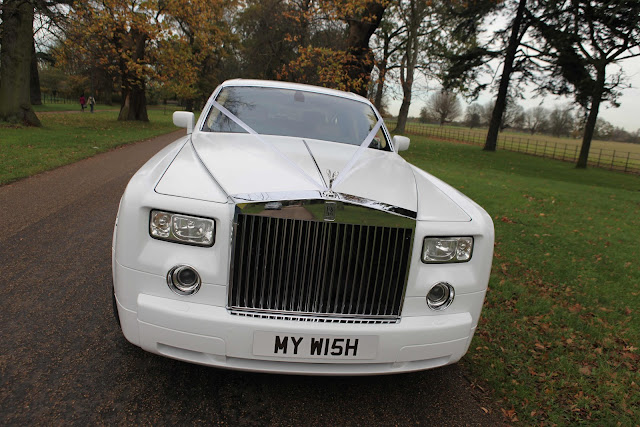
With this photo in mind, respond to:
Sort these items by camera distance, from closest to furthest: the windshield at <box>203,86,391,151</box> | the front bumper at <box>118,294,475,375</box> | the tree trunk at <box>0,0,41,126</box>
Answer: the front bumper at <box>118,294,475,375</box> → the windshield at <box>203,86,391,151</box> → the tree trunk at <box>0,0,41,126</box>

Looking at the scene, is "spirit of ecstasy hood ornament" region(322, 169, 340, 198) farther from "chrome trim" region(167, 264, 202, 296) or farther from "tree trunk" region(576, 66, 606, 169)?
"tree trunk" region(576, 66, 606, 169)

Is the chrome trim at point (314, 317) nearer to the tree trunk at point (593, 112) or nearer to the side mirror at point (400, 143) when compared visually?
the side mirror at point (400, 143)

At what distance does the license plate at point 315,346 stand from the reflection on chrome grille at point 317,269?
109 millimetres

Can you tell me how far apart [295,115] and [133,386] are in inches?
96.0

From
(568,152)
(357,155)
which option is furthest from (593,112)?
(357,155)

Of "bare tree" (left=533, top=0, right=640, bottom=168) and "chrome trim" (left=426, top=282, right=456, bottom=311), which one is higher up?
"bare tree" (left=533, top=0, right=640, bottom=168)

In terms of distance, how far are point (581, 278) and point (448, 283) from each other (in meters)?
3.91

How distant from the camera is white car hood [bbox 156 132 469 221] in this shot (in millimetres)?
2197

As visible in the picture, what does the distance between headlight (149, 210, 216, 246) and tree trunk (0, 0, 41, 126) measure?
18.1 metres

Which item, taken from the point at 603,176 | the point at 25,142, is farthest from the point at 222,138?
the point at 603,176

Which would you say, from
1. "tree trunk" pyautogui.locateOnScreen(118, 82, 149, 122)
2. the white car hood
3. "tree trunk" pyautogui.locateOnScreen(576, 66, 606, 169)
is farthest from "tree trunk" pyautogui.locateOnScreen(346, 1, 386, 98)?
"tree trunk" pyautogui.locateOnScreen(118, 82, 149, 122)

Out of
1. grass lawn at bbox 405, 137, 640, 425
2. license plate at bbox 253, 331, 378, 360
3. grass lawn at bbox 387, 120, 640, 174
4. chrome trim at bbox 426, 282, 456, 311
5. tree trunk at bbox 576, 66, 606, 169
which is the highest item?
tree trunk at bbox 576, 66, 606, 169

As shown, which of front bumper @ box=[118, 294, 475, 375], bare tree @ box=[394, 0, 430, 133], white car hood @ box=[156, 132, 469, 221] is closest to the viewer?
front bumper @ box=[118, 294, 475, 375]

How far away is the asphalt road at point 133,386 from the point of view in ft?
7.29
